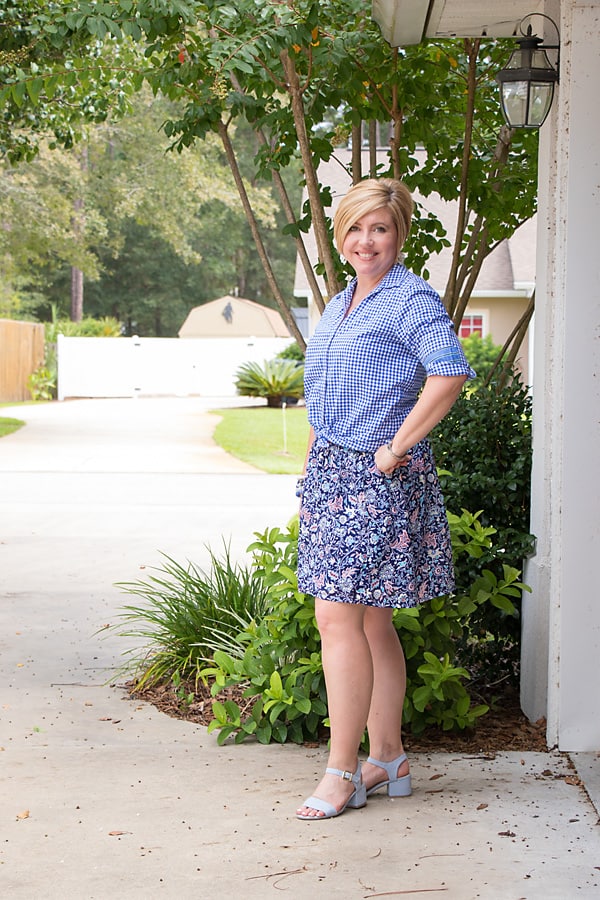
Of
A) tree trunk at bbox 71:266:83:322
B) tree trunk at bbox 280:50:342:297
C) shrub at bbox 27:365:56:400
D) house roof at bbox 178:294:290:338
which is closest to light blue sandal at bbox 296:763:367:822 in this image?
tree trunk at bbox 280:50:342:297

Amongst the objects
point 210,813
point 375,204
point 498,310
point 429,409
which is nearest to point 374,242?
point 375,204

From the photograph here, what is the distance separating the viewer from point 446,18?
15.4 ft

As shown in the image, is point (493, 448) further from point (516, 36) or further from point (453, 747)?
point (516, 36)

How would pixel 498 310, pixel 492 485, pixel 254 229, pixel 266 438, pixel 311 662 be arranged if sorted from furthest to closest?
1. pixel 498 310
2. pixel 266 438
3. pixel 254 229
4. pixel 492 485
5. pixel 311 662

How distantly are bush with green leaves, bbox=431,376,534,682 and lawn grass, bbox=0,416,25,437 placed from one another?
1363cm

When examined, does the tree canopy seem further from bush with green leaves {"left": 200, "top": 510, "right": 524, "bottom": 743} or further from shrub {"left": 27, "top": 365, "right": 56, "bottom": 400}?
shrub {"left": 27, "top": 365, "right": 56, "bottom": 400}

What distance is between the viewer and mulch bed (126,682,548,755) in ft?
13.8

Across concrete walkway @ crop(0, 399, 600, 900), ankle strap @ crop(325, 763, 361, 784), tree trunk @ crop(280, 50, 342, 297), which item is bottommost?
concrete walkway @ crop(0, 399, 600, 900)

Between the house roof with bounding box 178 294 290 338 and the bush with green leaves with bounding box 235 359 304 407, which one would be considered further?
the house roof with bounding box 178 294 290 338

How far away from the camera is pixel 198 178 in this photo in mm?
23812

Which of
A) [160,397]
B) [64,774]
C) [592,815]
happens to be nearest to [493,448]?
[592,815]

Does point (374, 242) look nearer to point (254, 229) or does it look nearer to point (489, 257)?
point (254, 229)

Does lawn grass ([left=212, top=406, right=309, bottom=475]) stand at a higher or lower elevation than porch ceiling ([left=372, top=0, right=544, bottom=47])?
lower

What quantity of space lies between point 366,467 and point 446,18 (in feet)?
7.42
